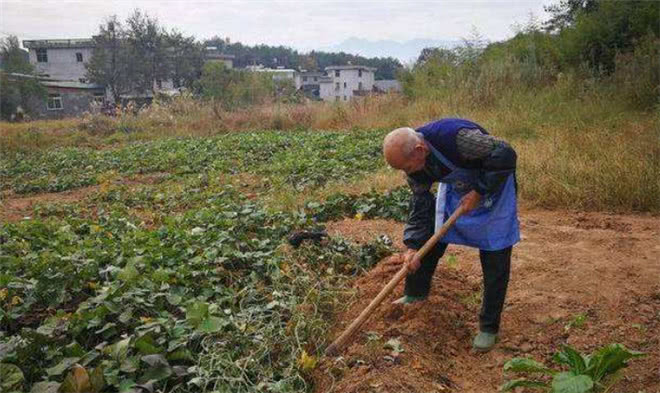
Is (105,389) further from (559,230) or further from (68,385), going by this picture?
(559,230)

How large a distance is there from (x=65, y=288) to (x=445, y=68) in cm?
1220

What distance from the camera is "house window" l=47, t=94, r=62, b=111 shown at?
34.8 metres

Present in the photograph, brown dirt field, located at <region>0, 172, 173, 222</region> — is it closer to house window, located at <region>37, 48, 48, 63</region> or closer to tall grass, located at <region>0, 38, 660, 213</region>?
tall grass, located at <region>0, 38, 660, 213</region>

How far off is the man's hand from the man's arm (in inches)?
1.0

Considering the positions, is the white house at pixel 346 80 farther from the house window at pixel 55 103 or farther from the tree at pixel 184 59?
the house window at pixel 55 103

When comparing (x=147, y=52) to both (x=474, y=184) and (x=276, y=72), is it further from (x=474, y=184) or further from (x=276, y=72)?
(x=474, y=184)

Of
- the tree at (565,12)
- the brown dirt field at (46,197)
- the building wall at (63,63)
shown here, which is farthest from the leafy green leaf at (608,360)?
the building wall at (63,63)

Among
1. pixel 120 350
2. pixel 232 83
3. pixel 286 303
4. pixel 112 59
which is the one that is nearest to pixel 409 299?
pixel 286 303

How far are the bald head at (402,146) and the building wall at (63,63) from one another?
4706cm

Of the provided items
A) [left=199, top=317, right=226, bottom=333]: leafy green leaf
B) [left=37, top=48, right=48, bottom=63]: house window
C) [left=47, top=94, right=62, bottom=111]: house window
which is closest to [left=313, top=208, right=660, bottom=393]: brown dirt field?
[left=199, top=317, right=226, bottom=333]: leafy green leaf

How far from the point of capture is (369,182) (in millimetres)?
6547

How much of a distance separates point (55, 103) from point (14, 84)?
7.22 m

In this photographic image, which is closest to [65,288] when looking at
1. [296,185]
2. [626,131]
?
[296,185]

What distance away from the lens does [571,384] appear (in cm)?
194
